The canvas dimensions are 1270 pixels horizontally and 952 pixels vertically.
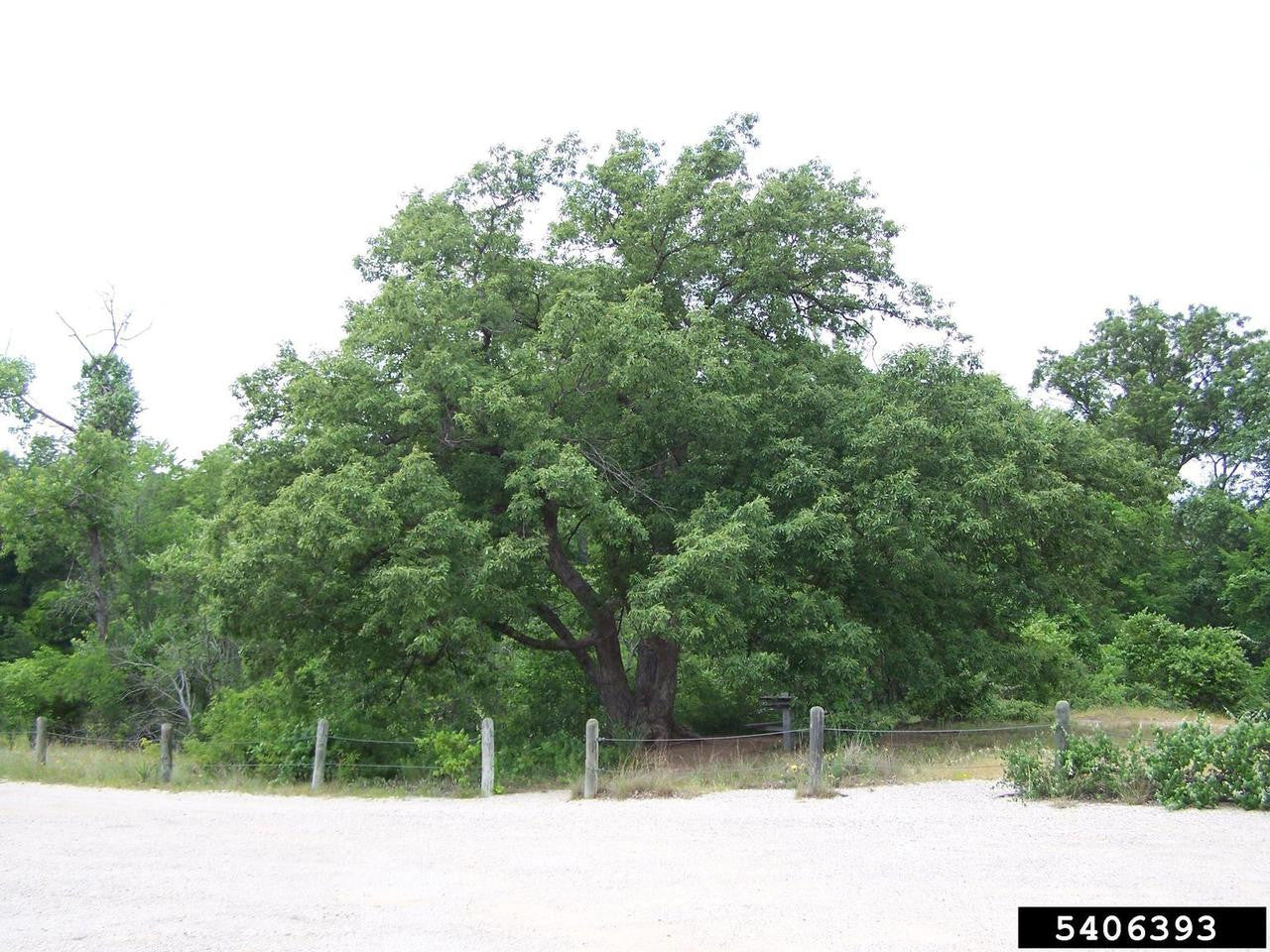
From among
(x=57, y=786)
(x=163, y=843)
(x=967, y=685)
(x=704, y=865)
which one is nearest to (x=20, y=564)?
(x=57, y=786)

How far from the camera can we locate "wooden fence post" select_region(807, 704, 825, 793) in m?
13.1

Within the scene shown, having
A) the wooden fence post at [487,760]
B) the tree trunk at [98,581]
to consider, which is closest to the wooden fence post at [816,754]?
the wooden fence post at [487,760]

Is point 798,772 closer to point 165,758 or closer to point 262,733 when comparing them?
point 262,733

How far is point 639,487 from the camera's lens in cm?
1861

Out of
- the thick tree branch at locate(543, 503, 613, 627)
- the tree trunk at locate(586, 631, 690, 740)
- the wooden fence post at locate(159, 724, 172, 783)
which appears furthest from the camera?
the tree trunk at locate(586, 631, 690, 740)

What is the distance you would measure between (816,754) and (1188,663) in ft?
60.9

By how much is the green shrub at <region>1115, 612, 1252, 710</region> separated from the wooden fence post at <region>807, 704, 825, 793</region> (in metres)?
18.0

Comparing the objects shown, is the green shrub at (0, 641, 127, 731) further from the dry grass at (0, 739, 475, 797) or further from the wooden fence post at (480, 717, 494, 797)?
the wooden fence post at (480, 717, 494, 797)

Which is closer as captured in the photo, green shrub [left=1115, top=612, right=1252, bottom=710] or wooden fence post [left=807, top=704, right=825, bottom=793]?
wooden fence post [left=807, top=704, right=825, bottom=793]

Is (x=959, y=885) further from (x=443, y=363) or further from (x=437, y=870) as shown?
(x=443, y=363)

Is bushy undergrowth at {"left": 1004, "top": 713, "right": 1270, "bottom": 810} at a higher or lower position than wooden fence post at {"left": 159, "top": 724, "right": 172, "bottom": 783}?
higher

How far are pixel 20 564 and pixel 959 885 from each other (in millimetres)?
33337

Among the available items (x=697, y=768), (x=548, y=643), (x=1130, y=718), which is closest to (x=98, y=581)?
(x=548, y=643)

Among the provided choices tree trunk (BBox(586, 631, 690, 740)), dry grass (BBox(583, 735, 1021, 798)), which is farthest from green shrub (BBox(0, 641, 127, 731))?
dry grass (BBox(583, 735, 1021, 798))
